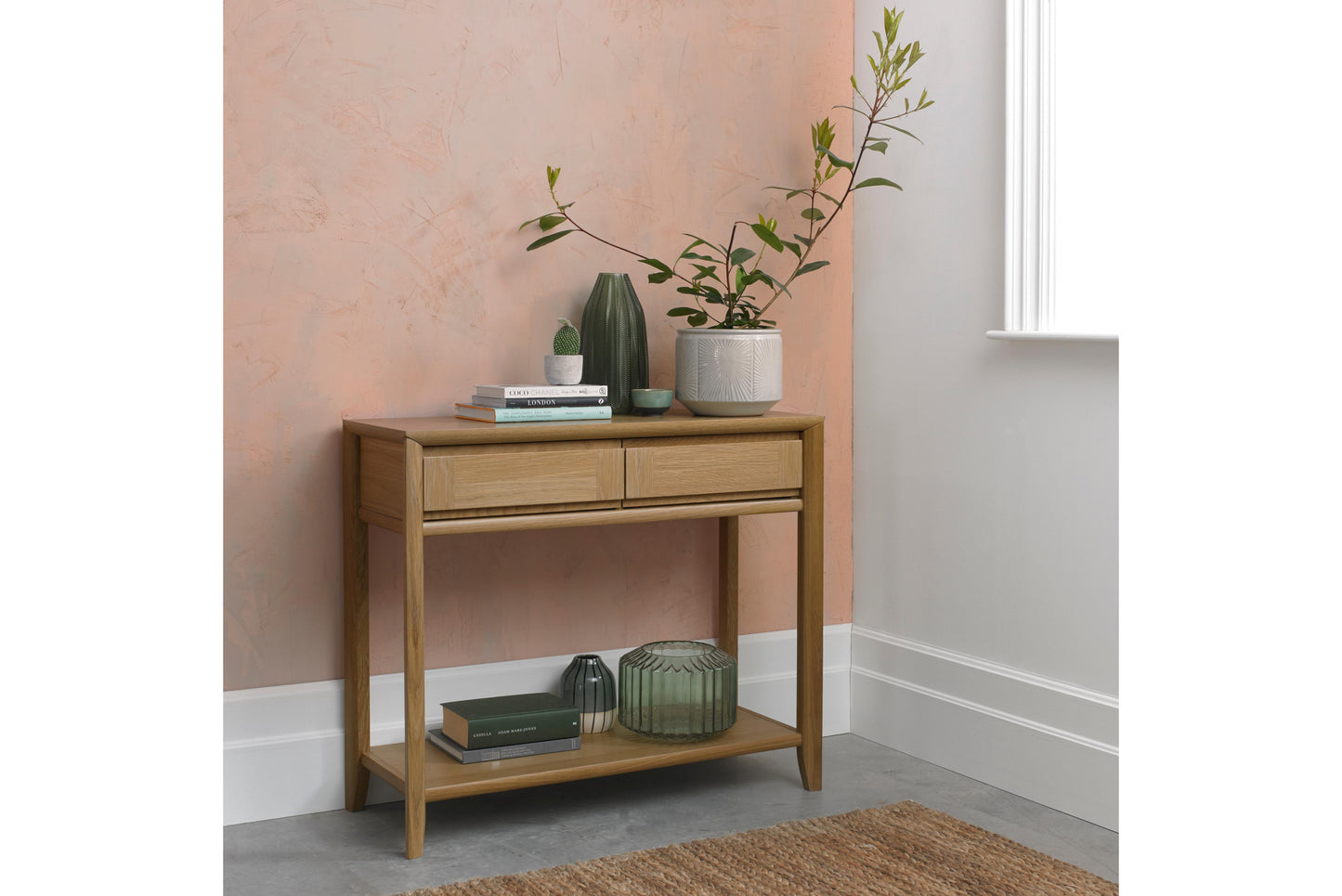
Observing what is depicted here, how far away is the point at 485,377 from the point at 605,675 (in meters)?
0.71

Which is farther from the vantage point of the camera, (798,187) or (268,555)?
(798,187)

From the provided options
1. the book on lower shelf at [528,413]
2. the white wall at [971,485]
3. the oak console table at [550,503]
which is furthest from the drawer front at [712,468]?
the white wall at [971,485]

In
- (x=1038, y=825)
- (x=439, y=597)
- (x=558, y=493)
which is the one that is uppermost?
(x=558, y=493)

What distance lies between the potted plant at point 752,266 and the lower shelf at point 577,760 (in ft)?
2.31

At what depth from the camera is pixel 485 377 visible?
260 cm

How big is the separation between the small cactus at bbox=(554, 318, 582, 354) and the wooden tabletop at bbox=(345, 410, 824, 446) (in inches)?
6.7

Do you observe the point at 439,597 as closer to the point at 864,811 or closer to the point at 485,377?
the point at 485,377

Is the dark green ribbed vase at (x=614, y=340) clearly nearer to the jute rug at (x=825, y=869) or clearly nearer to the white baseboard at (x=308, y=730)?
the white baseboard at (x=308, y=730)

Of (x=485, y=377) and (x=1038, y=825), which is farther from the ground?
(x=485, y=377)

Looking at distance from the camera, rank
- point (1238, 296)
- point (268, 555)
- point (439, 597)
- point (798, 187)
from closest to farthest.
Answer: point (1238, 296)
point (268, 555)
point (439, 597)
point (798, 187)

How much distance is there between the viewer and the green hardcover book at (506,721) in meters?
2.33

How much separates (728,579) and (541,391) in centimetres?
79

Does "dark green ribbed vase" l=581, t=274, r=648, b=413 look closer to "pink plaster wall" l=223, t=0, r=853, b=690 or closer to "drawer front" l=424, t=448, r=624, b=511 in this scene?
"pink plaster wall" l=223, t=0, r=853, b=690
